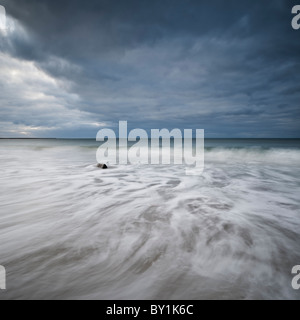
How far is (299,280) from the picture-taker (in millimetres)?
1696

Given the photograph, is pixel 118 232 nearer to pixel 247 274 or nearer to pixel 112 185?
pixel 247 274

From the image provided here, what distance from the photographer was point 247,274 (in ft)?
5.77

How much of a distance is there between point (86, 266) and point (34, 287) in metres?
0.47

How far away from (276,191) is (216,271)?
4353mm
